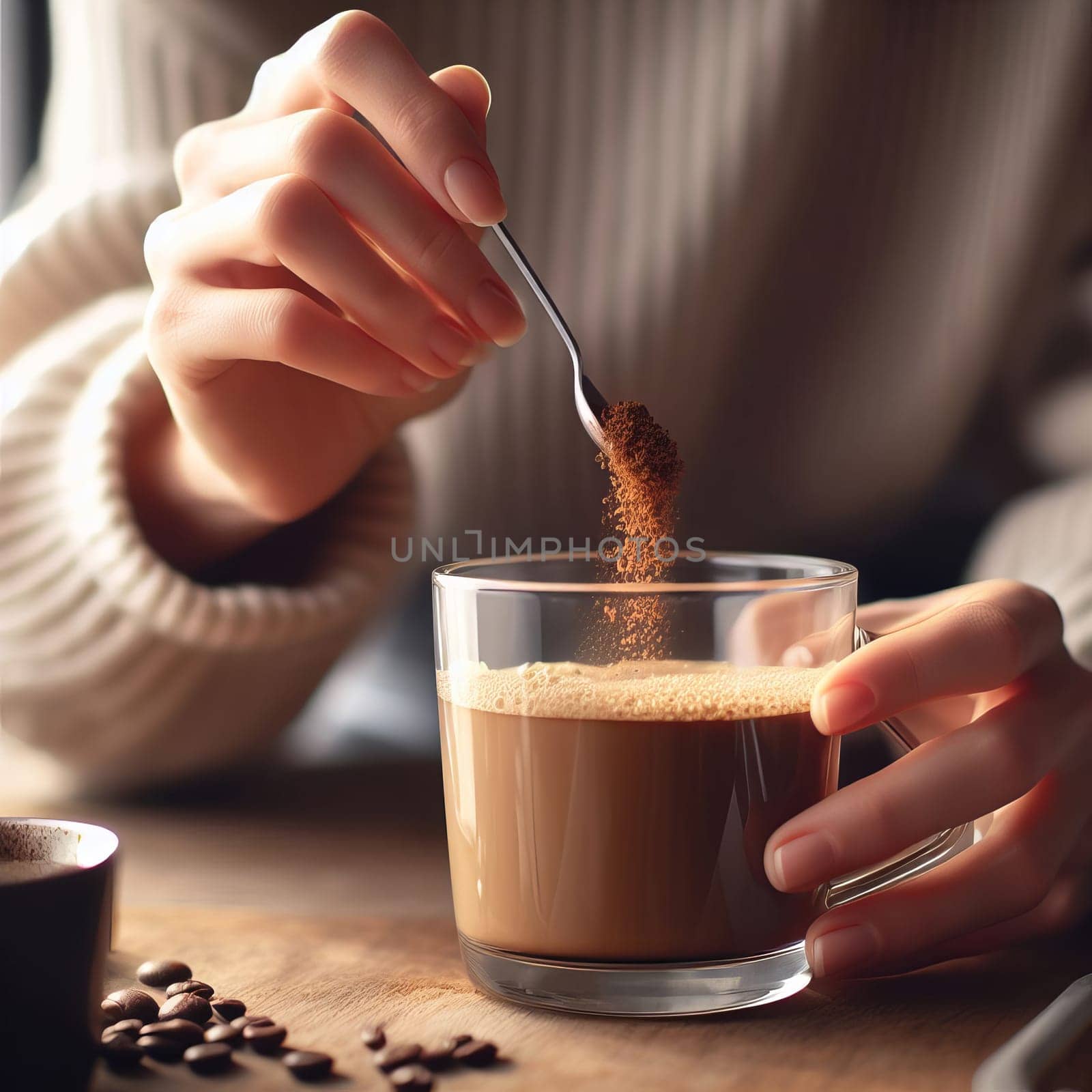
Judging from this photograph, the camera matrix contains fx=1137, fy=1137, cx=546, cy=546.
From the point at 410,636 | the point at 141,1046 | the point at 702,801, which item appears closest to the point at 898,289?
the point at 410,636

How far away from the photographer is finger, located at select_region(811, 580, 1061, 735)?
0.63m

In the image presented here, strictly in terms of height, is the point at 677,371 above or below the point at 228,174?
below

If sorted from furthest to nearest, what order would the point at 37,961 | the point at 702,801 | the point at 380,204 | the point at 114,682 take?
the point at 114,682 → the point at 380,204 → the point at 702,801 → the point at 37,961

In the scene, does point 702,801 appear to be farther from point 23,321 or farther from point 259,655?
point 23,321

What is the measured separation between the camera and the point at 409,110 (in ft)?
2.55

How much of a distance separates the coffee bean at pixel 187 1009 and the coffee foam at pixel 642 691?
0.73ft

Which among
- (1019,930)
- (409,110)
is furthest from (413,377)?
(1019,930)

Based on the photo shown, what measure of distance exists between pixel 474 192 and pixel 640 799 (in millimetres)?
412

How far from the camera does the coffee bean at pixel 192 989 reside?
2.17 ft

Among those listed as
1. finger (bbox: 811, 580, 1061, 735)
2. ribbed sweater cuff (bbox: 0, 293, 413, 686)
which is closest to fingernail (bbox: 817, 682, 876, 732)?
finger (bbox: 811, 580, 1061, 735)

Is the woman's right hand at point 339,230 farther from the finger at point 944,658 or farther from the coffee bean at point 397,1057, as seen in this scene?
the coffee bean at point 397,1057

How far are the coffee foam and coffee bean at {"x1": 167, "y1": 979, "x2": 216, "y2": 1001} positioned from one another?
0.75 ft

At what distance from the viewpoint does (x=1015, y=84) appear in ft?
4.80

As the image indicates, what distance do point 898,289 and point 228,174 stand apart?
0.92m
